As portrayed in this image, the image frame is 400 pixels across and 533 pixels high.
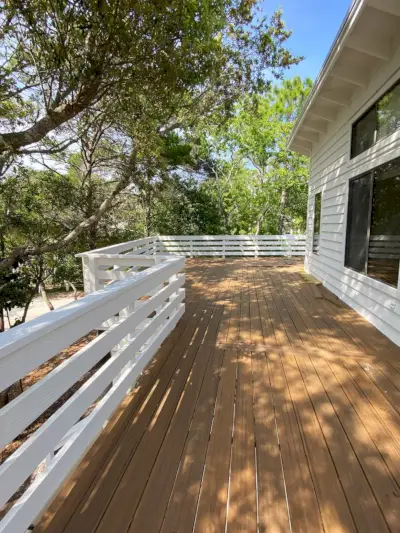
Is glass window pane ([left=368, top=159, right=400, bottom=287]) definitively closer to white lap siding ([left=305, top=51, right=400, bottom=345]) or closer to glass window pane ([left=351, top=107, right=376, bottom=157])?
white lap siding ([left=305, top=51, right=400, bottom=345])

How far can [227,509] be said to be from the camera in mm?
1230

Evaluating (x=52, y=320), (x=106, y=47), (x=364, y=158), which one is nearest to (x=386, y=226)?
(x=364, y=158)

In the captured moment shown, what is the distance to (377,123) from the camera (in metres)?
3.26

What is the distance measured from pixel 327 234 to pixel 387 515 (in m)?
4.46

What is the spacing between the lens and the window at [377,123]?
9.46ft

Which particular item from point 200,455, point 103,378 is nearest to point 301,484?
point 200,455

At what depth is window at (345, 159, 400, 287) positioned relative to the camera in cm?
289

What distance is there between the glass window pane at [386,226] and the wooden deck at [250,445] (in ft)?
2.40

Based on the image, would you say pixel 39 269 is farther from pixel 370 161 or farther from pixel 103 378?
pixel 370 161

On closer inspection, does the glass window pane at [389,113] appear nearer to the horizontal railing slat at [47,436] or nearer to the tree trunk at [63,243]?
the horizontal railing slat at [47,436]

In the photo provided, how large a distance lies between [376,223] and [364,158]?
859 mm

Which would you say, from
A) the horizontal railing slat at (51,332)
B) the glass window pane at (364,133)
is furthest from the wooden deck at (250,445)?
the glass window pane at (364,133)

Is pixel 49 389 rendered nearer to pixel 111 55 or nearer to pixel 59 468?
pixel 59 468

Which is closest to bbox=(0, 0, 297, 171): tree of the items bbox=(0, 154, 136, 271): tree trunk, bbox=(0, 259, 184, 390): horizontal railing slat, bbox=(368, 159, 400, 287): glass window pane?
bbox=(368, 159, 400, 287): glass window pane
